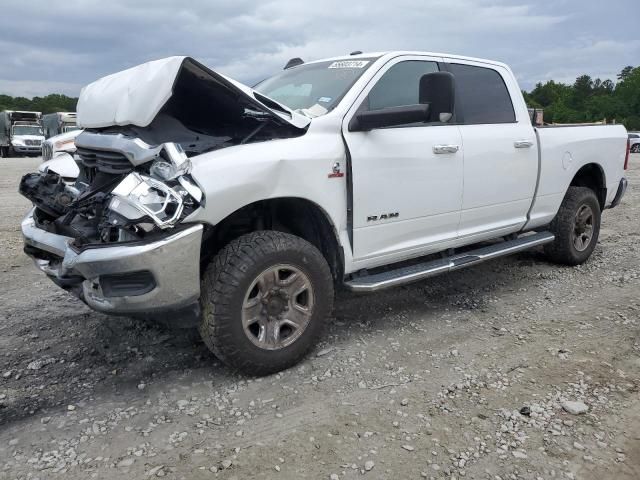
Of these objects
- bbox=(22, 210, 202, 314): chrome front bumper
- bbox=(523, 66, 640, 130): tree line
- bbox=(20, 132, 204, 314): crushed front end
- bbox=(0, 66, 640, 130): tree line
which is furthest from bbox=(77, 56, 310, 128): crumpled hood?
bbox=(0, 66, 640, 130): tree line

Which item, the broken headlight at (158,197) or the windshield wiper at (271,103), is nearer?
the broken headlight at (158,197)

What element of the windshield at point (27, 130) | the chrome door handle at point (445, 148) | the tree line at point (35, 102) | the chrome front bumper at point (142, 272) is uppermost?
the tree line at point (35, 102)

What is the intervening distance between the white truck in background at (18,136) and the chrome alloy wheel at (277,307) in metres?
30.2

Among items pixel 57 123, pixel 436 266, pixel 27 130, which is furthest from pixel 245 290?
pixel 27 130

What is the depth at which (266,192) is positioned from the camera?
312 centimetres

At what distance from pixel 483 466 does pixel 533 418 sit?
1.74 ft

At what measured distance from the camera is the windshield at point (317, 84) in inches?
146

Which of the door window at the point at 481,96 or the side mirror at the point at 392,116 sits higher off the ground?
the door window at the point at 481,96

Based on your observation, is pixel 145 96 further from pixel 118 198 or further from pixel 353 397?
pixel 353 397

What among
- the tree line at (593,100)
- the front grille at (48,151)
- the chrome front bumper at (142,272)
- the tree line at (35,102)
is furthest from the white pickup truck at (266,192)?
the tree line at (35,102)

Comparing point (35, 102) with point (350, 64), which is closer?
point (350, 64)

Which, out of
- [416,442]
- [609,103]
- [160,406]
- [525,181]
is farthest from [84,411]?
[609,103]

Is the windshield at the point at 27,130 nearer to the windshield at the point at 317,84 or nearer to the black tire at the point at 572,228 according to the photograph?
the windshield at the point at 317,84

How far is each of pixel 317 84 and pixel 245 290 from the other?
175 cm
